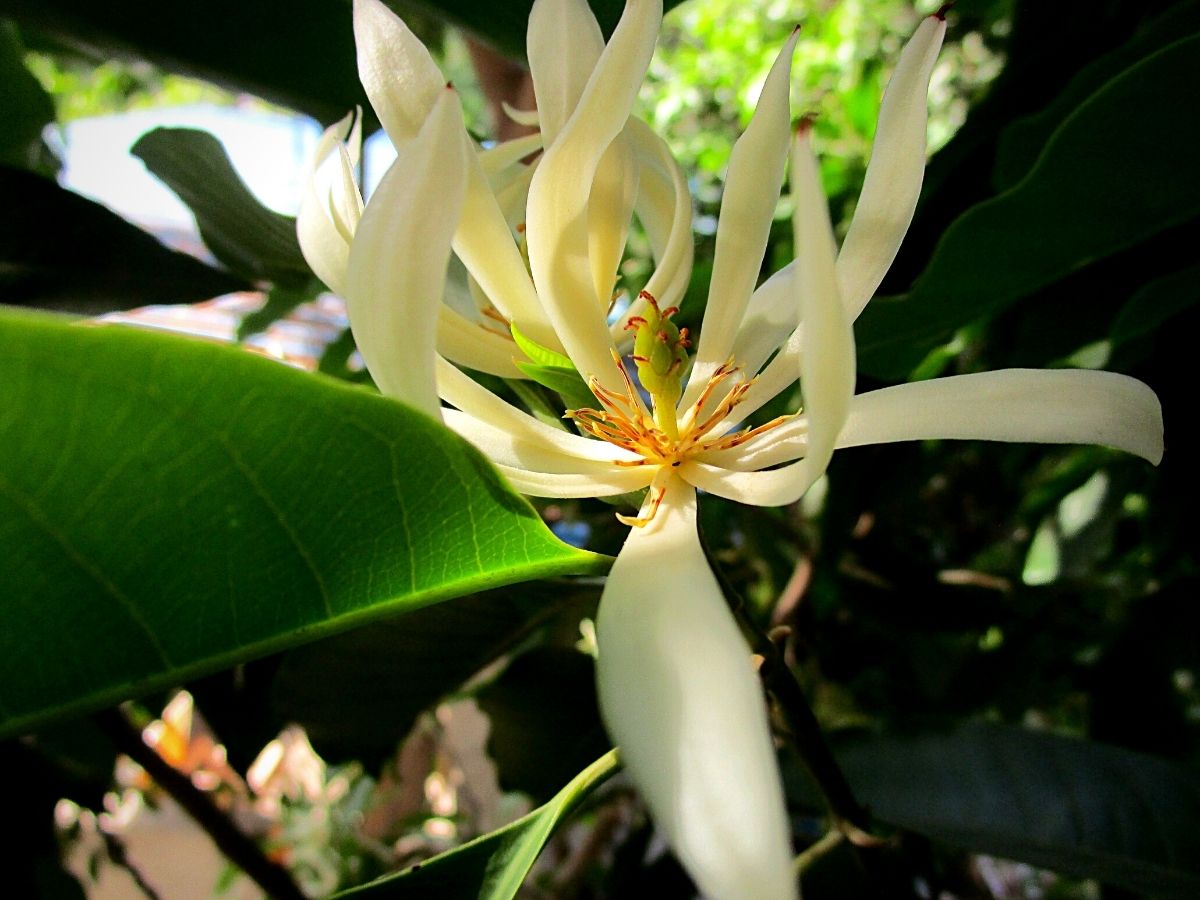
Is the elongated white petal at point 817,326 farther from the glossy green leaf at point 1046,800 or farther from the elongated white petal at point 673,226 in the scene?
the glossy green leaf at point 1046,800

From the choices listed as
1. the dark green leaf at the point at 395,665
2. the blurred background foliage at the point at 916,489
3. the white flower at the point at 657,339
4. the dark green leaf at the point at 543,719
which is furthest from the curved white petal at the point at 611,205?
the dark green leaf at the point at 543,719

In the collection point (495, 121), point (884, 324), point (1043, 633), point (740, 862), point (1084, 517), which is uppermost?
point (495, 121)

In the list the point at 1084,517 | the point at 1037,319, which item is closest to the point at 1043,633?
the point at 1084,517

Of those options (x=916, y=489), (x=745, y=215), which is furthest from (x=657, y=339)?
(x=916, y=489)

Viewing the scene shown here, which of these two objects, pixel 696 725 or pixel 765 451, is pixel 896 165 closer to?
pixel 765 451

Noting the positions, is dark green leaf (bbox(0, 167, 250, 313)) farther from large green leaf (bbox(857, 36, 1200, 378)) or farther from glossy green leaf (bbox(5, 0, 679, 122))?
large green leaf (bbox(857, 36, 1200, 378))

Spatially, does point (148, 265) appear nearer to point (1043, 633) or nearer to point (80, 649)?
point (80, 649)

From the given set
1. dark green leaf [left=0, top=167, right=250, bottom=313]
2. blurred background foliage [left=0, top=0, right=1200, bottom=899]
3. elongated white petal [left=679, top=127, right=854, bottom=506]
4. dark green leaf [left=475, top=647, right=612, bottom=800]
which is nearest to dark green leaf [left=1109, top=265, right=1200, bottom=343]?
blurred background foliage [left=0, top=0, right=1200, bottom=899]

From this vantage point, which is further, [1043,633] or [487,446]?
[1043,633]
